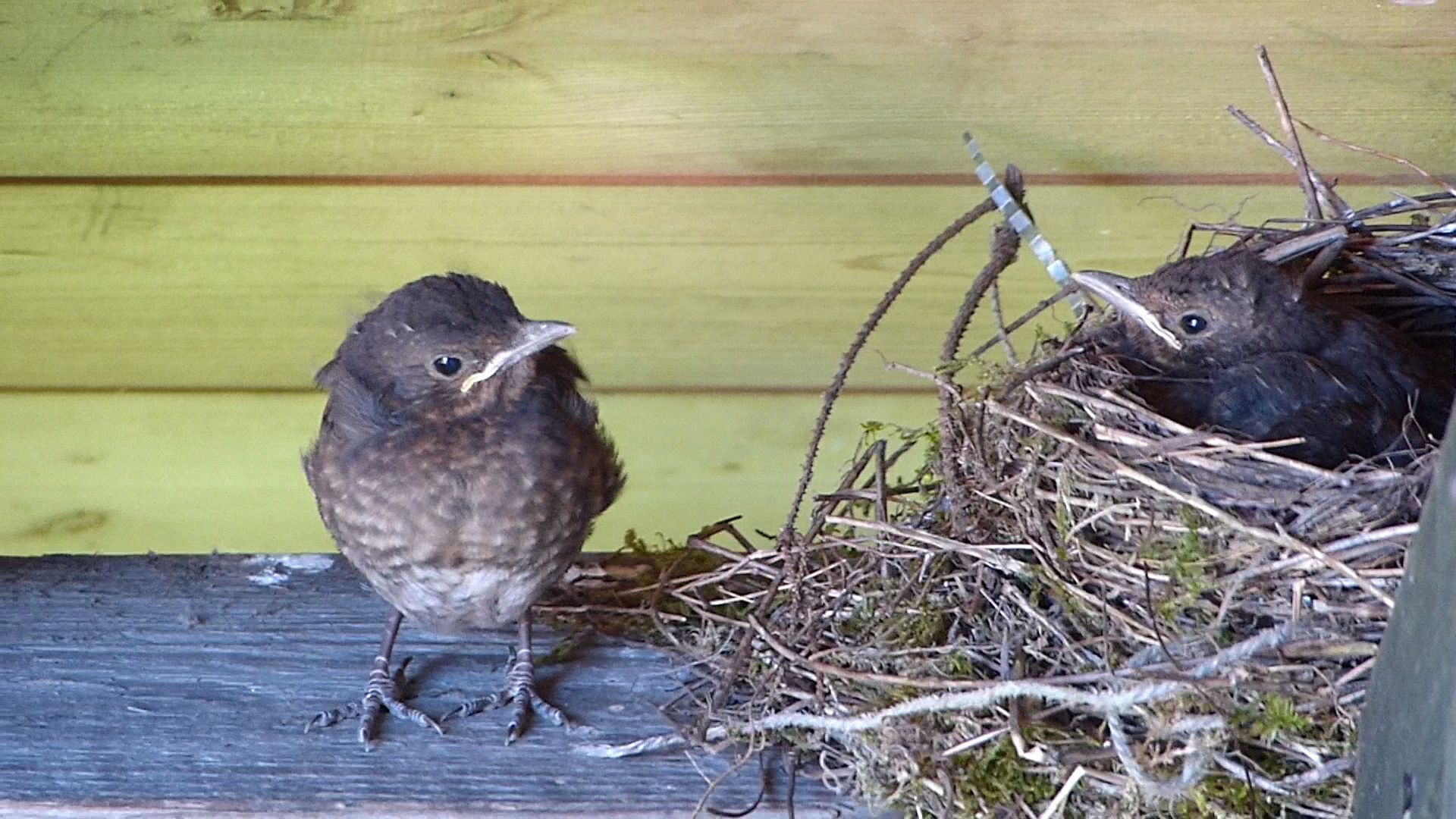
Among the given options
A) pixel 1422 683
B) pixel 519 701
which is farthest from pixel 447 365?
pixel 1422 683

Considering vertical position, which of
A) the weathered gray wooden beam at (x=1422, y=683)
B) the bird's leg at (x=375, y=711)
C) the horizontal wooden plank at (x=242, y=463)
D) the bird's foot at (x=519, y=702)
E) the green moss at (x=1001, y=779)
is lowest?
the horizontal wooden plank at (x=242, y=463)

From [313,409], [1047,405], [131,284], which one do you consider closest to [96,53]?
[131,284]

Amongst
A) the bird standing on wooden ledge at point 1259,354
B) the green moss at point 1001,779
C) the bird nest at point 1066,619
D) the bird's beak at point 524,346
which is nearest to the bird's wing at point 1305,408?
the bird standing on wooden ledge at point 1259,354

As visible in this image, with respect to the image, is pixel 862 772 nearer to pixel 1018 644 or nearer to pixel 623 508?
pixel 1018 644

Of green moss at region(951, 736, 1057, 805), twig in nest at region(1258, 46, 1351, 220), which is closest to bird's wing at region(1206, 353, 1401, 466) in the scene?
twig in nest at region(1258, 46, 1351, 220)

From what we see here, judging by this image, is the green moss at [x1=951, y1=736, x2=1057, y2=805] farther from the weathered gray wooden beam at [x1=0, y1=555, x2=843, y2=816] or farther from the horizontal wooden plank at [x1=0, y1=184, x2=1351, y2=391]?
the horizontal wooden plank at [x1=0, y1=184, x2=1351, y2=391]

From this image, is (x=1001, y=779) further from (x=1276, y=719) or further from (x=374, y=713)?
(x=374, y=713)

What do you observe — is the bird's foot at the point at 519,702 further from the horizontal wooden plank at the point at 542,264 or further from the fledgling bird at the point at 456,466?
the horizontal wooden plank at the point at 542,264
